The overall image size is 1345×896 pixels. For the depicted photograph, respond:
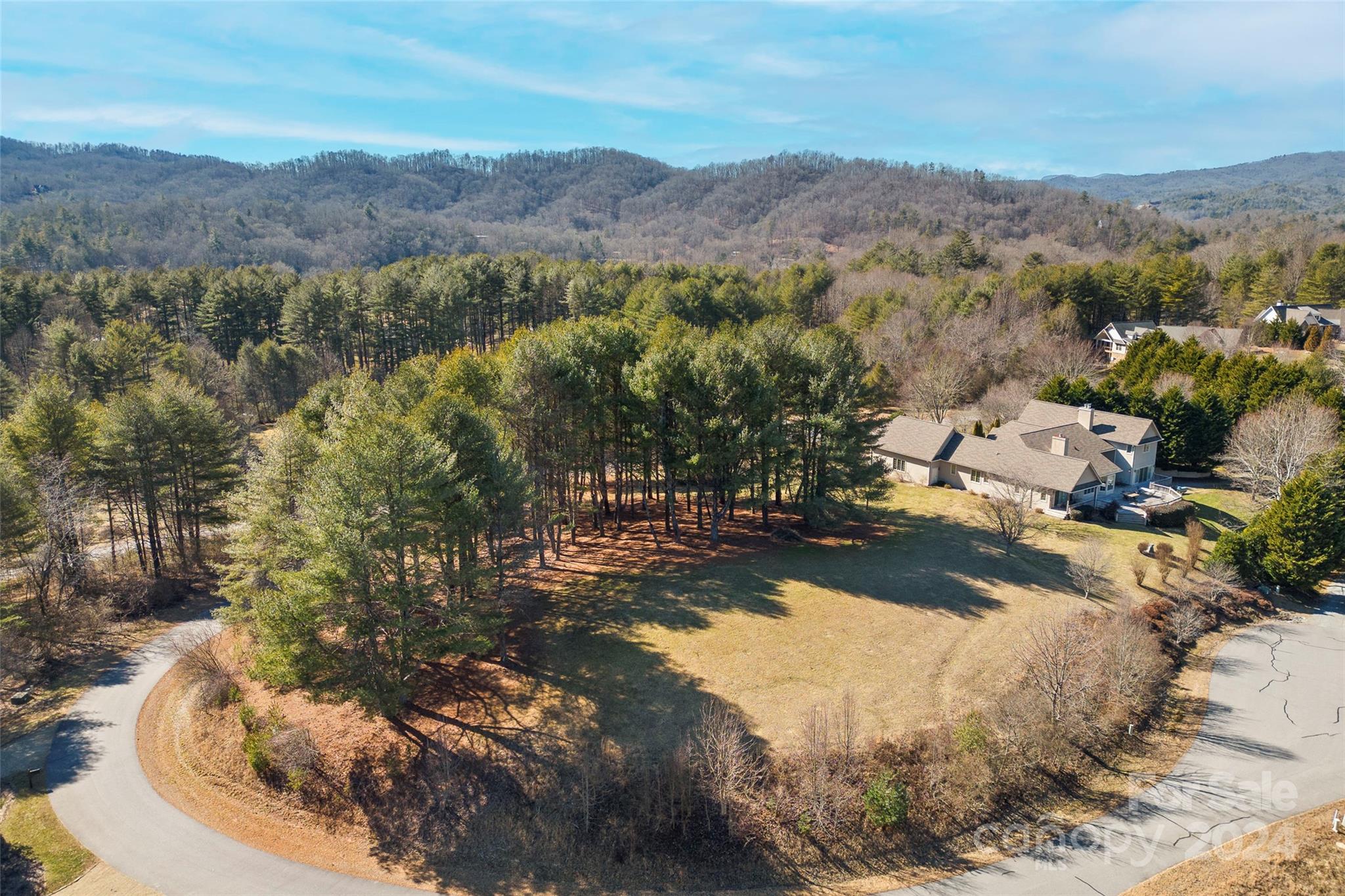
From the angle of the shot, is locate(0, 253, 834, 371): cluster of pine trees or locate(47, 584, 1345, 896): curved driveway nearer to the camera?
locate(47, 584, 1345, 896): curved driveway

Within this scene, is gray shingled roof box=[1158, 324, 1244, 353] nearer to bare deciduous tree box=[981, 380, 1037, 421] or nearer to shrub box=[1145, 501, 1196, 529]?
bare deciduous tree box=[981, 380, 1037, 421]

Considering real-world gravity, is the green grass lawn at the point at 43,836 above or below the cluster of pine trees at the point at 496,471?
below

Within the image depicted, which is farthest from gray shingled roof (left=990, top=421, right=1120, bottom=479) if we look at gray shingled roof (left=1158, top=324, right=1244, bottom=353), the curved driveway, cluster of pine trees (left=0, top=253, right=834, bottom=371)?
cluster of pine trees (left=0, top=253, right=834, bottom=371)

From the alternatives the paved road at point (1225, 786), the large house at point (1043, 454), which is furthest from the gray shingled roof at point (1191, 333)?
the paved road at point (1225, 786)

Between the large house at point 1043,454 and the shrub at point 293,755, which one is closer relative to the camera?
the shrub at point 293,755

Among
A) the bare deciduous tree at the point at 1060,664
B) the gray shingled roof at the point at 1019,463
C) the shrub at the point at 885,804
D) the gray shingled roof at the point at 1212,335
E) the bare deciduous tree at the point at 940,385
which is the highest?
the gray shingled roof at the point at 1212,335

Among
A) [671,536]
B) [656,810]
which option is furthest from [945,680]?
[671,536]

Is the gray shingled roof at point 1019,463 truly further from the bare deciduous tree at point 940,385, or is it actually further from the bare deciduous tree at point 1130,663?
the bare deciduous tree at point 1130,663
